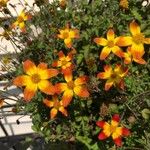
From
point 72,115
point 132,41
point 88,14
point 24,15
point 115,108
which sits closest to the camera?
point 132,41

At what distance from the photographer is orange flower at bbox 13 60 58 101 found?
174 centimetres

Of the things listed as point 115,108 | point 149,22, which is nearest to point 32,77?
point 115,108

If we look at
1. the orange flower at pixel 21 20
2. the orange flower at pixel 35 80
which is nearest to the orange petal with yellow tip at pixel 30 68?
the orange flower at pixel 35 80

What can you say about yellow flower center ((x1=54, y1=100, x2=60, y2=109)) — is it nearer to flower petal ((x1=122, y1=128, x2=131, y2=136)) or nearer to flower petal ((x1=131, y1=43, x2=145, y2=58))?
flower petal ((x1=122, y1=128, x2=131, y2=136))

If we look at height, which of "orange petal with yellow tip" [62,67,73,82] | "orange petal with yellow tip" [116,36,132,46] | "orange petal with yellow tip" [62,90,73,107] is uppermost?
"orange petal with yellow tip" [116,36,132,46]

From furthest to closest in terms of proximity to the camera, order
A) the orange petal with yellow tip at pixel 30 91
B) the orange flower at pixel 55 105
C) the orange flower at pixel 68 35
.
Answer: the orange flower at pixel 68 35
the orange flower at pixel 55 105
the orange petal with yellow tip at pixel 30 91

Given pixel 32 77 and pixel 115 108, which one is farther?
pixel 115 108

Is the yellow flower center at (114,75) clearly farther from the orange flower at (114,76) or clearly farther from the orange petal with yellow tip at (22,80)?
the orange petal with yellow tip at (22,80)

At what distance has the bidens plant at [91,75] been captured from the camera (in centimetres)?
181

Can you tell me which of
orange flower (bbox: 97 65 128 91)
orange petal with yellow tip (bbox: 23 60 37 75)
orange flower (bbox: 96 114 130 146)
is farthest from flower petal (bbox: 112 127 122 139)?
orange petal with yellow tip (bbox: 23 60 37 75)

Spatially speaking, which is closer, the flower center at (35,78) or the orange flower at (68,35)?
the flower center at (35,78)

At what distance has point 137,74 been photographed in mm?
2107

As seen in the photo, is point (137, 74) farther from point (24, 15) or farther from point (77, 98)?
point (24, 15)

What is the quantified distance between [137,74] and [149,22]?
28 centimetres
